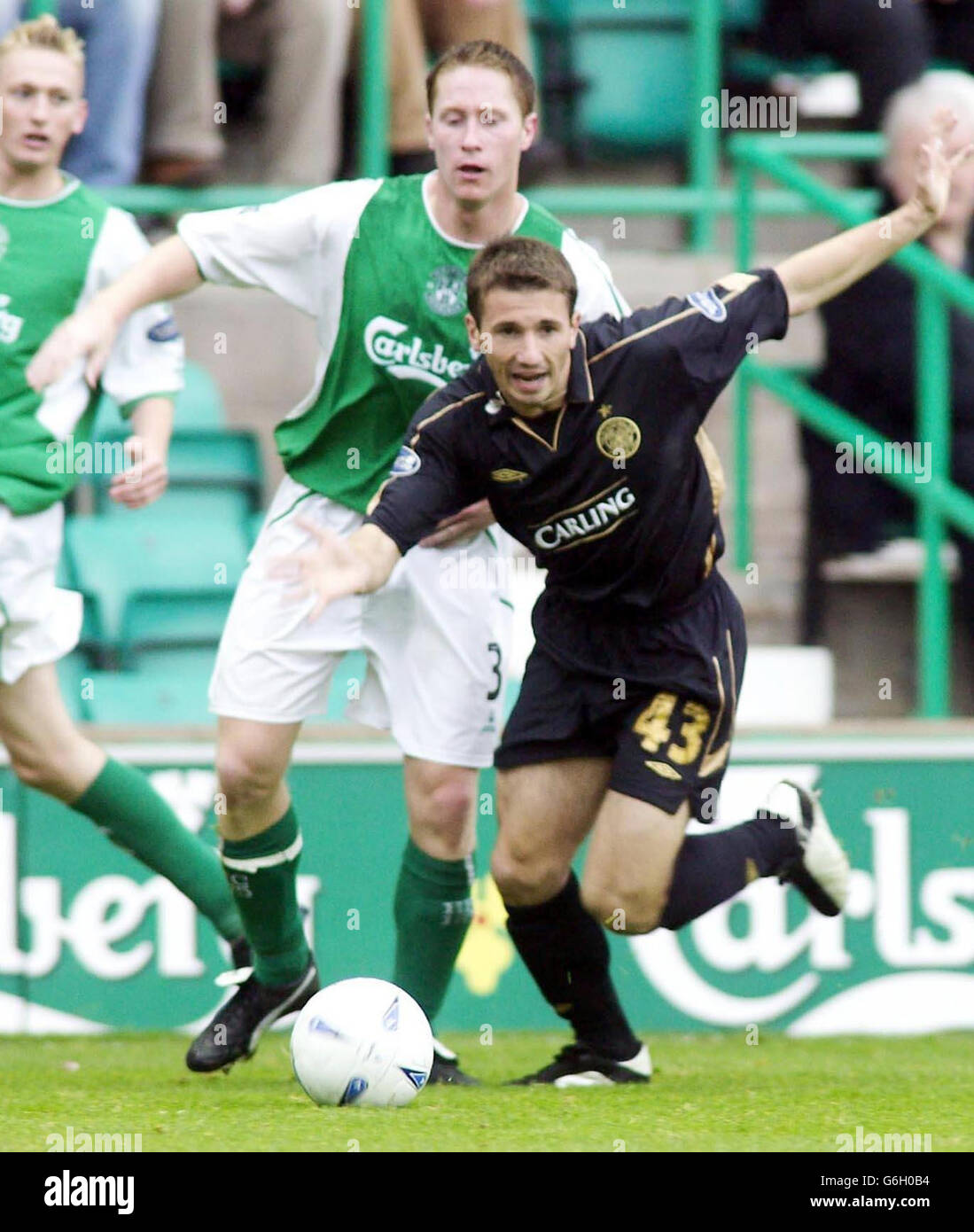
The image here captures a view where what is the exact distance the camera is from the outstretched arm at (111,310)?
468 cm

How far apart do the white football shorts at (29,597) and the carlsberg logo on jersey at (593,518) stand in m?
1.47

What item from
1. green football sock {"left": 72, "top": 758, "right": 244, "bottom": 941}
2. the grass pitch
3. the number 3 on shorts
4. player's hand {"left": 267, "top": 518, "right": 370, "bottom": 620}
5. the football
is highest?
player's hand {"left": 267, "top": 518, "right": 370, "bottom": 620}

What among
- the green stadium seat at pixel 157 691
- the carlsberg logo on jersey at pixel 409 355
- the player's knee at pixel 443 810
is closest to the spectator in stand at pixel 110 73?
the green stadium seat at pixel 157 691

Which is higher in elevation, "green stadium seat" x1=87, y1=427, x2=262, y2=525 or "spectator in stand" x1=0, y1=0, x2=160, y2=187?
"spectator in stand" x1=0, y1=0, x2=160, y2=187

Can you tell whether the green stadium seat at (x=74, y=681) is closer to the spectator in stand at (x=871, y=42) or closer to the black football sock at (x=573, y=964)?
the black football sock at (x=573, y=964)

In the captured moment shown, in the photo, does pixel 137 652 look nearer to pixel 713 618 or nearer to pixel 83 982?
pixel 83 982

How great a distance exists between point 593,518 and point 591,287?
607 millimetres

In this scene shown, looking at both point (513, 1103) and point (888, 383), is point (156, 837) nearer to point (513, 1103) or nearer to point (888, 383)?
point (513, 1103)

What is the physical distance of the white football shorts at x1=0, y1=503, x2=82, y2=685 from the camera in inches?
218

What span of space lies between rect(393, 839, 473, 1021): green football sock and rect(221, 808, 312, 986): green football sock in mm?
240

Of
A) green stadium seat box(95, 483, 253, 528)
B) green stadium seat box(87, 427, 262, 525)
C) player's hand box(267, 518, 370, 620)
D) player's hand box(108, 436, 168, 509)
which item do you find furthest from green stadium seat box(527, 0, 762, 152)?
player's hand box(267, 518, 370, 620)

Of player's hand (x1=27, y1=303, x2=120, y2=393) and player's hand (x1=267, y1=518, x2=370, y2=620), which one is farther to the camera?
player's hand (x1=27, y1=303, x2=120, y2=393)

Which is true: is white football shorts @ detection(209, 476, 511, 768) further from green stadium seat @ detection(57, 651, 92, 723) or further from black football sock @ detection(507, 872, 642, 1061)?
green stadium seat @ detection(57, 651, 92, 723)

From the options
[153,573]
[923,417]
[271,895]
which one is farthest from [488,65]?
[153,573]
